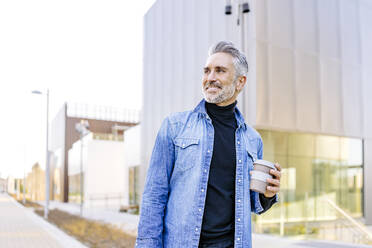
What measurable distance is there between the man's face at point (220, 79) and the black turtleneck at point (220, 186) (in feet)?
0.31

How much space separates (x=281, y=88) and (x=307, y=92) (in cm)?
143

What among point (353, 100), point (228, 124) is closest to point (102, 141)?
point (353, 100)

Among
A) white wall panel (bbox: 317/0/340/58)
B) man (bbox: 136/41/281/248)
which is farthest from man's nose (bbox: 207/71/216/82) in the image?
white wall panel (bbox: 317/0/340/58)

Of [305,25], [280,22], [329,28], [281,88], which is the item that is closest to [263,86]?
[281,88]

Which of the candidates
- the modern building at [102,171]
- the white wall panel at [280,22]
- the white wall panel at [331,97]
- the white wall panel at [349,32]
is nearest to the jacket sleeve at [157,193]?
the white wall panel at [280,22]

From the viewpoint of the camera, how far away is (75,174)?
1903 inches

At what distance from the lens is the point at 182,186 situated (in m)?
2.30

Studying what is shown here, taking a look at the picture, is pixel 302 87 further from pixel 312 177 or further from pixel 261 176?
pixel 261 176

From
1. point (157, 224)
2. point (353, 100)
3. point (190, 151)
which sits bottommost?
point (157, 224)

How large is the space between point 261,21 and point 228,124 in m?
13.1

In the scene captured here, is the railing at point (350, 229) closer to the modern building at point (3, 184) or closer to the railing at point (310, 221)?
the railing at point (310, 221)

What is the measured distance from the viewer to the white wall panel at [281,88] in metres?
15.1

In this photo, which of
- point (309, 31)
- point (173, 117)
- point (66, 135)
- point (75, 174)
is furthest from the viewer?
point (66, 135)

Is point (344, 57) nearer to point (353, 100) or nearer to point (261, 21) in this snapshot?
point (353, 100)
